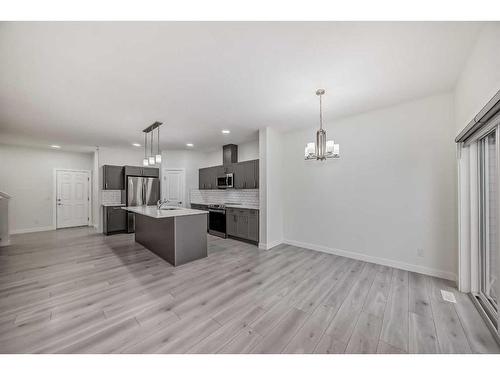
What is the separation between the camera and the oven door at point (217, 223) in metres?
5.52

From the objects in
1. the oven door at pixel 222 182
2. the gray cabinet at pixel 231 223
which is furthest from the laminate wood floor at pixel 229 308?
the oven door at pixel 222 182

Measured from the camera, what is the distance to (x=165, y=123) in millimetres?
4156

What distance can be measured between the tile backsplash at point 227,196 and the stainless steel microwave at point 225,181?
394 millimetres

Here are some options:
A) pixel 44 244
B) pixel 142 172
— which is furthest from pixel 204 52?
pixel 44 244

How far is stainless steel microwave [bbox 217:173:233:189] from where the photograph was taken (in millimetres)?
5621

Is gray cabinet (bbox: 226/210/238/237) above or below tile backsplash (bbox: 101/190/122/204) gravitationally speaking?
below

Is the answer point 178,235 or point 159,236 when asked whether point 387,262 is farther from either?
point 159,236

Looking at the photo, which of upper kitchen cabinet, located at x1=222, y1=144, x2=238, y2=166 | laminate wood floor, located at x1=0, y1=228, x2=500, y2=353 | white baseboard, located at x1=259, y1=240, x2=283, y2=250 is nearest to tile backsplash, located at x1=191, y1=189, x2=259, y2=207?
upper kitchen cabinet, located at x1=222, y1=144, x2=238, y2=166

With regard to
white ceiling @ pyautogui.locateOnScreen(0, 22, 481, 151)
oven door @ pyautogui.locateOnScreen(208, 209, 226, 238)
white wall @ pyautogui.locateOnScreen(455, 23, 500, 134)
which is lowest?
oven door @ pyautogui.locateOnScreen(208, 209, 226, 238)

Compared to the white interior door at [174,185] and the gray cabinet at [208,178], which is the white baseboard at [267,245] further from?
the white interior door at [174,185]

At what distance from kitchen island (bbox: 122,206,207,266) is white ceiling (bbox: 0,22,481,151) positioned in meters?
1.86

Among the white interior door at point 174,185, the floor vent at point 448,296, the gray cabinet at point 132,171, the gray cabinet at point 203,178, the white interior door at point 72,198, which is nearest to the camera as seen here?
the floor vent at point 448,296

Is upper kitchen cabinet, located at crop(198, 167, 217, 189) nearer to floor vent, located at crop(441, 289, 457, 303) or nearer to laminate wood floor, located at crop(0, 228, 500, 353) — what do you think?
laminate wood floor, located at crop(0, 228, 500, 353)

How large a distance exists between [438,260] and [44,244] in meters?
7.98
